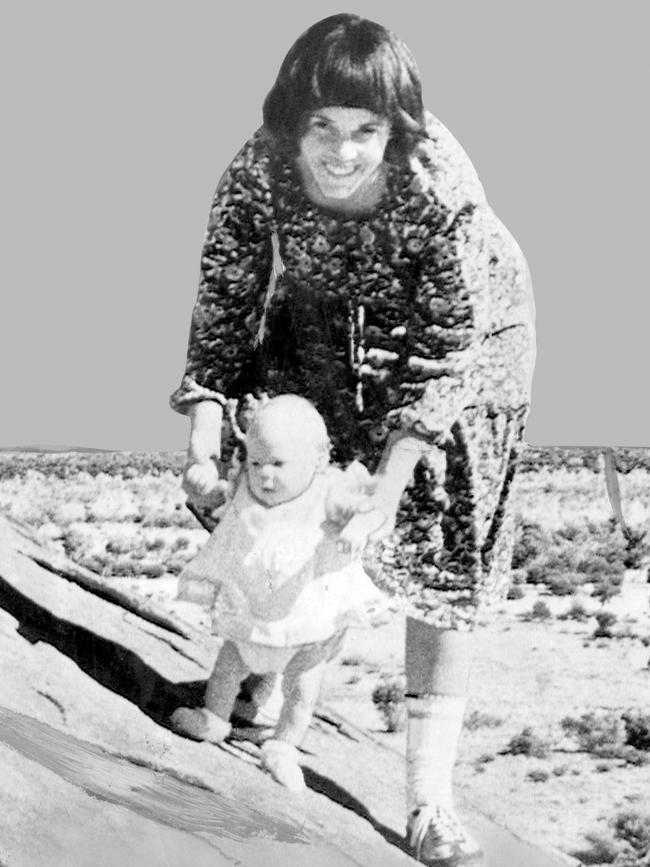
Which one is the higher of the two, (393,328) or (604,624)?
(393,328)

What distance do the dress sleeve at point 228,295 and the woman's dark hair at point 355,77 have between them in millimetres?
200

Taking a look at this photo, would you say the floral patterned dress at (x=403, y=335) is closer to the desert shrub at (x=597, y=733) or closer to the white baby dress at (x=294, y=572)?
the white baby dress at (x=294, y=572)

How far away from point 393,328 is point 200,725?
0.98m

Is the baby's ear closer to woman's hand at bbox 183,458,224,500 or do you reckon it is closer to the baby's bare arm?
the baby's bare arm

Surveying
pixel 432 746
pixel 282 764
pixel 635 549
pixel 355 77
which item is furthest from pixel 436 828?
pixel 635 549

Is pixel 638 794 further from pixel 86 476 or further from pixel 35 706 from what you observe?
pixel 86 476

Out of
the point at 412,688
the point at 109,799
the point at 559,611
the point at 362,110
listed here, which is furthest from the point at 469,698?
the point at 362,110

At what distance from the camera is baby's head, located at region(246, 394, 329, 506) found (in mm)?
3736

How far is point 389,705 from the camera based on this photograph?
4266 millimetres

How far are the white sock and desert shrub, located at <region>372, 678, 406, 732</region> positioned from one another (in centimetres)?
26

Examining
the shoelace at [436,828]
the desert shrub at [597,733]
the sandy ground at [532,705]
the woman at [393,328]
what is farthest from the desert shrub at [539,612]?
the shoelace at [436,828]

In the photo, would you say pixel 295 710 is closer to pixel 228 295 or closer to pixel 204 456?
pixel 204 456

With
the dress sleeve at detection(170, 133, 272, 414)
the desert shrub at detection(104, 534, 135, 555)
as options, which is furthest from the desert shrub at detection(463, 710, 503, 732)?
the desert shrub at detection(104, 534, 135, 555)

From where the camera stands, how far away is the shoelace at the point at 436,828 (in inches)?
151
